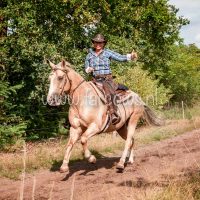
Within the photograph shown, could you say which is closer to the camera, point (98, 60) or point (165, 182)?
point (165, 182)

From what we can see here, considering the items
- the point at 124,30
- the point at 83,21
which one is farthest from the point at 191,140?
the point at 124,30

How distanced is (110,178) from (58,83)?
2515 mm

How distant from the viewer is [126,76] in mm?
23203

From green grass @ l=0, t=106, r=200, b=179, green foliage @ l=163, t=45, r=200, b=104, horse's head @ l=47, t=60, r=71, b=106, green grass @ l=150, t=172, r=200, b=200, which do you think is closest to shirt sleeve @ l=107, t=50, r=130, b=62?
horse's head @ l=47, t=60, r=71, b=106

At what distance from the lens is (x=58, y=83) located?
9555mm

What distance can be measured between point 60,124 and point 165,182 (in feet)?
41.7

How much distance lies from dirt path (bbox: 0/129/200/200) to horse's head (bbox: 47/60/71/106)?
1800 millimetres

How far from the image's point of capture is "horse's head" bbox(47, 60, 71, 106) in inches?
365

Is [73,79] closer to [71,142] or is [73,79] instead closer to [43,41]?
[71,142]

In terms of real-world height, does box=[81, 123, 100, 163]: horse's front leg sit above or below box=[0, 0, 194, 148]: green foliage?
below

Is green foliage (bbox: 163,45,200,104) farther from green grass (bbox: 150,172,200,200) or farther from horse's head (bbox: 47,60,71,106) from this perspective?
green grass (bbox: 150,172,200,200)

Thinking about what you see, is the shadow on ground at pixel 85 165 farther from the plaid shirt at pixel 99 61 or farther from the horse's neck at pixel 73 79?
the plaid shirt at pixel 99 61

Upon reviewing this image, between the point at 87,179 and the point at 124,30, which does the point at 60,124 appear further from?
the point at 87,179

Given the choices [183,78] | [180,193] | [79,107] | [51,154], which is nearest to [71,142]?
[79,107]
